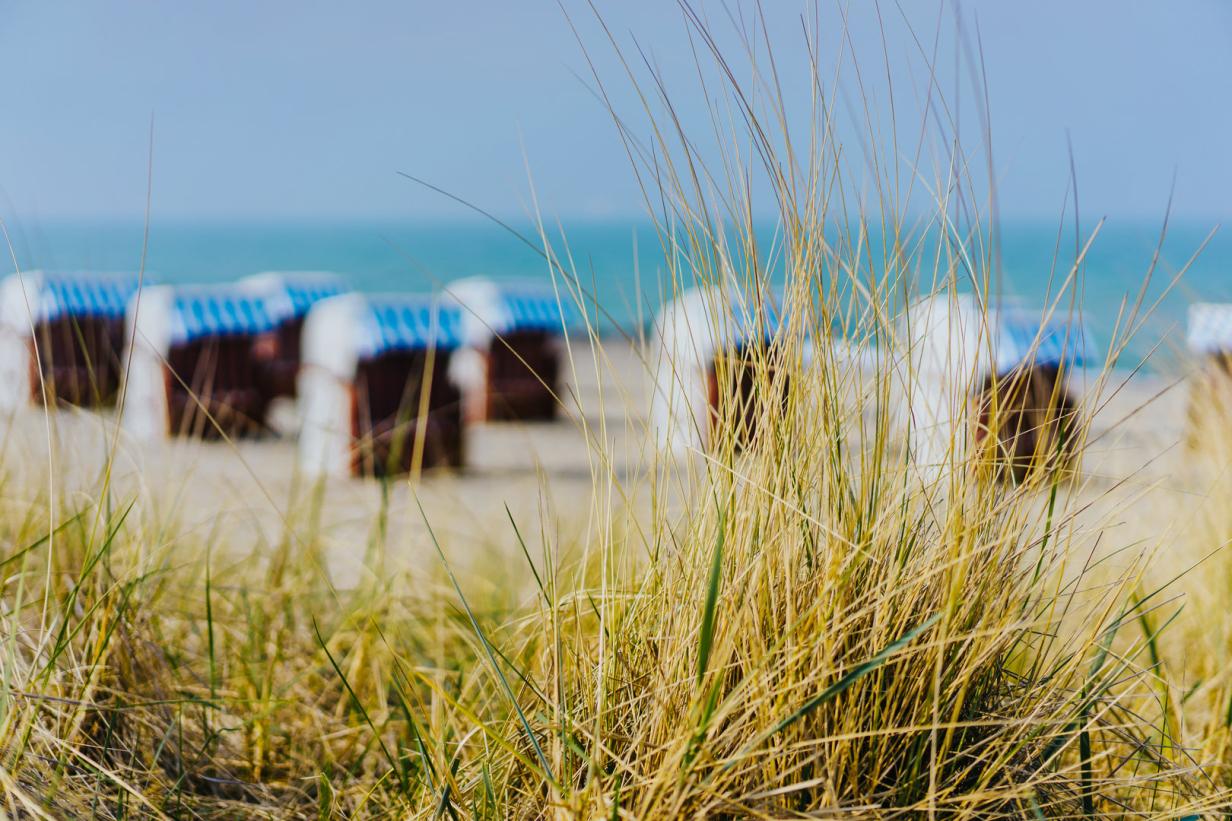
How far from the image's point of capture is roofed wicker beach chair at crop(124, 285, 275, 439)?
7.80m

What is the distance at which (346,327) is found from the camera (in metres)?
7.02

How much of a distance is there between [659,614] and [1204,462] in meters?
2.54

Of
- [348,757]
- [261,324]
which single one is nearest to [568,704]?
[348,757]

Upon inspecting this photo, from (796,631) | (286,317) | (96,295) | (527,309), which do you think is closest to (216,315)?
(286,317)

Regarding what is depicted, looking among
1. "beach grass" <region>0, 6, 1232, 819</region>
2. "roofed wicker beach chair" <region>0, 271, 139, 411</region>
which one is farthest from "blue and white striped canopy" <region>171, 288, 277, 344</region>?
"beach grass" <region>0, 6, 1232, 819</region>

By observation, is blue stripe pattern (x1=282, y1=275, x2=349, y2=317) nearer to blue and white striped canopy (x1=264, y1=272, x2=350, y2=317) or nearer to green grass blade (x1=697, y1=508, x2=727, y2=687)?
blue and white striped canopy (x1=264, y1=272, x2=350, y2=317)

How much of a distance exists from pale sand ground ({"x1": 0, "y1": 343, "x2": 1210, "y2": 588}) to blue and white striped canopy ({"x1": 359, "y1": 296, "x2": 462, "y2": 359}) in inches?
34.7

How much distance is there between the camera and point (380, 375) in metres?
6.92

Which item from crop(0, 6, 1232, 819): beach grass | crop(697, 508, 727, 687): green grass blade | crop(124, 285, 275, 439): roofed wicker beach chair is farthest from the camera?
crop(124, 285, 275, 439): roofed wicker beach chair

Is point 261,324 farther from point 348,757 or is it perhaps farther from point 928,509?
point 928,509

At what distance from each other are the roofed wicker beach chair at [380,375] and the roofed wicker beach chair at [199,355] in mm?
999

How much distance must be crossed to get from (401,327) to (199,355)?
1.94 m

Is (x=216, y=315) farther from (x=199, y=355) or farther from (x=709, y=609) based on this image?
(x=709, y=609)

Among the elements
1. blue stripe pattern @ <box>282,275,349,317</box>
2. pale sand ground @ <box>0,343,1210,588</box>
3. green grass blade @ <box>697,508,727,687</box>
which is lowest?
pale sand ground @ <box>0,343,1210,588</box>
